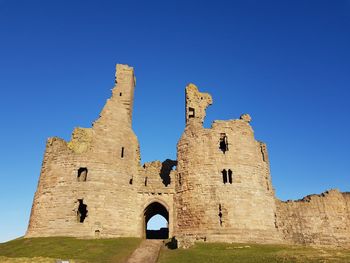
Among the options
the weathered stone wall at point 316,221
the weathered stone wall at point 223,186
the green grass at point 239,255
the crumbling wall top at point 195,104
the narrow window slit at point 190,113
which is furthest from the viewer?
the narrow window slit at point 190,113

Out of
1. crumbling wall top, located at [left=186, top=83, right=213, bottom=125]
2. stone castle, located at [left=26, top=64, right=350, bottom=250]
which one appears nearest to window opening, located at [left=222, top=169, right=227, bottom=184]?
stone castle, located at [left=26, top=64, right=350, bottom=250]

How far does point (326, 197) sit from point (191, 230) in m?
16.4

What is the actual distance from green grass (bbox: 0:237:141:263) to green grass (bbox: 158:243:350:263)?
3.05 meters

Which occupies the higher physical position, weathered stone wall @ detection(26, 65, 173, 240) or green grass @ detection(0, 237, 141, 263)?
weathered stone wall @ detection(26, 65, 173, 240)

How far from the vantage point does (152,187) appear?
106ft

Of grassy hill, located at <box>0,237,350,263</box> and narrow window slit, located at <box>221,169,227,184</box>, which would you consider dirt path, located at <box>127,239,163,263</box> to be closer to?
grassy hill, located at <box>0,237,350,263</box>

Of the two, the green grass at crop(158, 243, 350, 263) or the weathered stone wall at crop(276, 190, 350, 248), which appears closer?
the green grass at crop(158, 243, 350, 263)

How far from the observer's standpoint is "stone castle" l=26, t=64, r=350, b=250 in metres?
28.4

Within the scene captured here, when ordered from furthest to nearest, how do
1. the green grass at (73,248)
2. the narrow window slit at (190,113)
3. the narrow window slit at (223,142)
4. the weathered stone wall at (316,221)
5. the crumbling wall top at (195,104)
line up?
the narrow window slit at (190,113)
the crumbling wall top at (195,104)
the weathered stone wall at (316,221)
the narrow window slit at (223,142)
the green grass at (73,248)

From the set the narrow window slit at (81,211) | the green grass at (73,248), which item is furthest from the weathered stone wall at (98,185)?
the green grass at (73,248)

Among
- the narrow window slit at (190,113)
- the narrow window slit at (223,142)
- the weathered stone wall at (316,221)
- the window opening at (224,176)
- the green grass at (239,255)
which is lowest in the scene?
the green grass at (239,255)

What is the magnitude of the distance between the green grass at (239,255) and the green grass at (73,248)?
3.05m

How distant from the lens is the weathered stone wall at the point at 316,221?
109ft

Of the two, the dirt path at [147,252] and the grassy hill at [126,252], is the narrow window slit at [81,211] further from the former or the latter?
the dirt path at [147,252]
